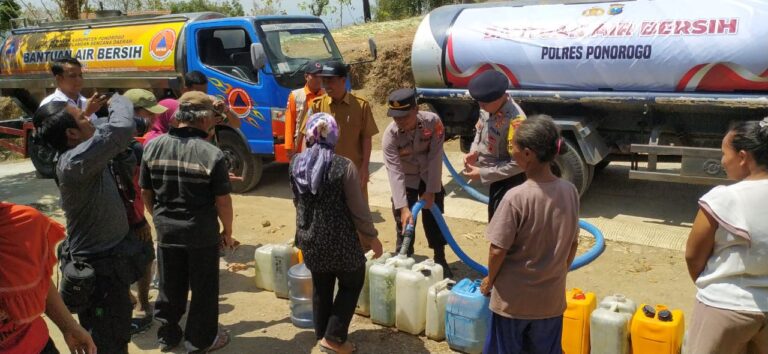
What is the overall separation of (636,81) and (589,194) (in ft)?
5.67

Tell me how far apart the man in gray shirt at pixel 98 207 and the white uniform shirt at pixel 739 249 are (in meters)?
2.79

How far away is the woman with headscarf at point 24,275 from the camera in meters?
2.03

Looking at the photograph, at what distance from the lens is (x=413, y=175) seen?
16.5 feet

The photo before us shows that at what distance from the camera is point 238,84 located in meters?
7.96

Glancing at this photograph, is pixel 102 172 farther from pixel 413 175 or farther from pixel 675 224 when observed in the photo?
pixel 675 224

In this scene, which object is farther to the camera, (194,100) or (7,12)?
(7,12)

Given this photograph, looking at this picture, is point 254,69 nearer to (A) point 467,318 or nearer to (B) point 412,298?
(B) point 412,298

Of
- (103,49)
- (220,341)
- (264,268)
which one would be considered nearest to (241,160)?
(103,49)

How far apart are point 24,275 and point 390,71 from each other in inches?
473

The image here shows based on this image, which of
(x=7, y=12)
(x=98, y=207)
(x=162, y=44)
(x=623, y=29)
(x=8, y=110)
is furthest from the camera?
(x=7, y=12)

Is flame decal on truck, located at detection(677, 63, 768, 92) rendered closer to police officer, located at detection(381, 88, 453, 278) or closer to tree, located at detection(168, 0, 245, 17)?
police officer, located at detection(381, 88, 453, 278)

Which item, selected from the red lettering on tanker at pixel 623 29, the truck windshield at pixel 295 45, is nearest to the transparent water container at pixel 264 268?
the truck windshield at pixel 295 45

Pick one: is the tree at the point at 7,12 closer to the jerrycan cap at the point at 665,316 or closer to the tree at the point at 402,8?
the tree at the point at 402,8

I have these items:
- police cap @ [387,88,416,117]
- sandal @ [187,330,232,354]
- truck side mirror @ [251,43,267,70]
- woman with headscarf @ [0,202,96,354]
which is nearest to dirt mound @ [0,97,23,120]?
truck side mirror @ [251,43,267,70]
